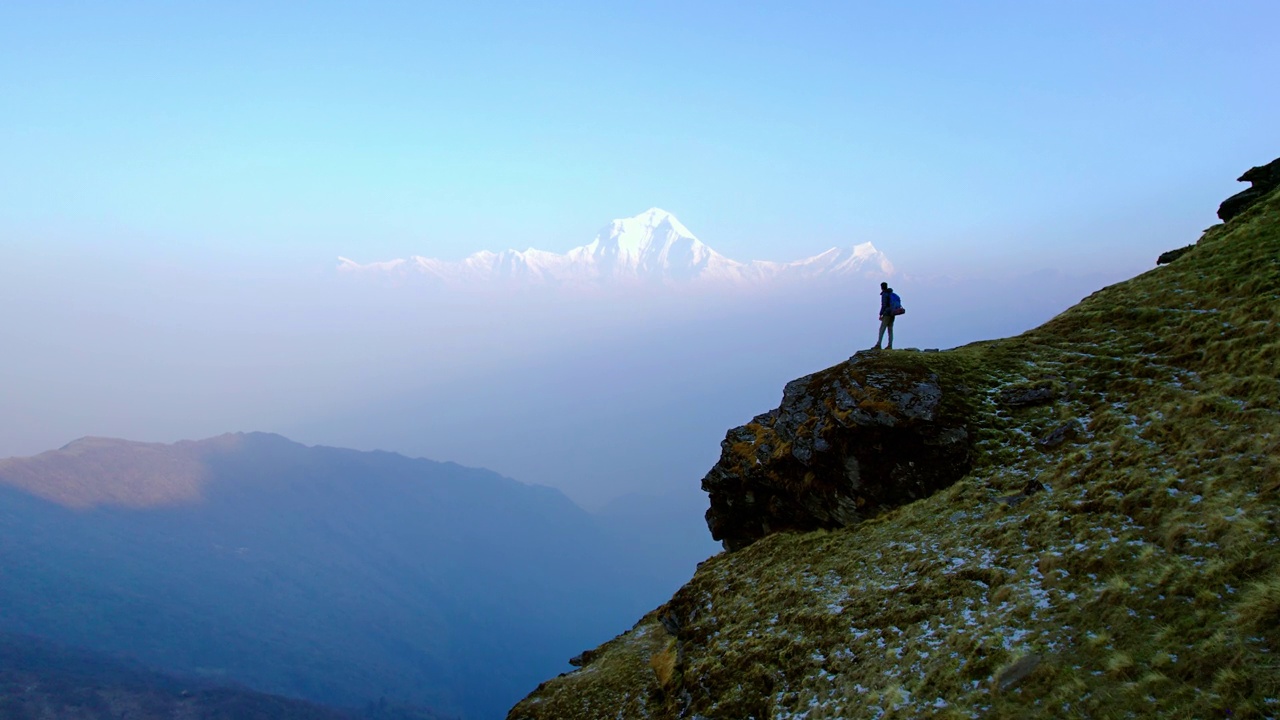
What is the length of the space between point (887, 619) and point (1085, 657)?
21.2ft

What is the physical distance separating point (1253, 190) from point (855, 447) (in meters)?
36.7

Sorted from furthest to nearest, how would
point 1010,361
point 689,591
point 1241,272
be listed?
point 689,591 → point 1010,361 → point 1241,272

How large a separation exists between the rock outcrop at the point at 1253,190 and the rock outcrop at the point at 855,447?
26.9m

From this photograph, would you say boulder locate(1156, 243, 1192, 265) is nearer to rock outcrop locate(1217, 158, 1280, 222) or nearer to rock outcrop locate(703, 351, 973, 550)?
rock outcrop locate(1217, 158, 1280, 222)

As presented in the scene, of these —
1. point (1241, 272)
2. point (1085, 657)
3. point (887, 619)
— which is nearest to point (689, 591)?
point (887, 619)

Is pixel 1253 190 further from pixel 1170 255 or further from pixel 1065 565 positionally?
pixel 1065 565

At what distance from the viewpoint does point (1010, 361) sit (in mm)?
33375

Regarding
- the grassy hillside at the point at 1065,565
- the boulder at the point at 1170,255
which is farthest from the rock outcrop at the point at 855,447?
the boulder at the point at 1170,255

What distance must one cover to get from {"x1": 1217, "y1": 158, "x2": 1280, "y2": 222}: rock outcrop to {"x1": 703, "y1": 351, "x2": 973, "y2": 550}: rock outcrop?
88.3 feet

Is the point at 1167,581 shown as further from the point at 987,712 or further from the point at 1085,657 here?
the point at 987,712

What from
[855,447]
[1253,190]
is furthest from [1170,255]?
[855,447]

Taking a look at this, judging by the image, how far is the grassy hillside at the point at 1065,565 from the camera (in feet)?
45.2

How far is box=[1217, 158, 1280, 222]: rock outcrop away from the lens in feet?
138

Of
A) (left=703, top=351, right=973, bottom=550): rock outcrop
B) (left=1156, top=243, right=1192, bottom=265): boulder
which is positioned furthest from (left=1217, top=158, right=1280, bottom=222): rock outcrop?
(left=703, top=351, right=973, bottom=550): rock outcrop
